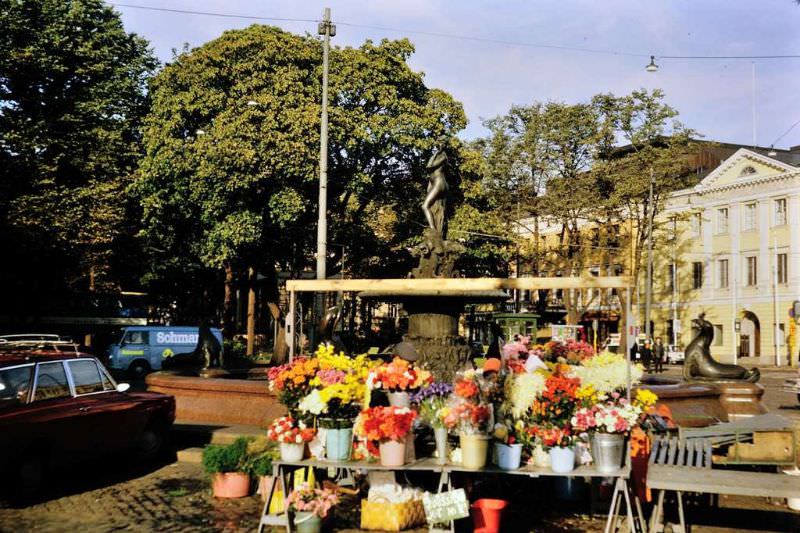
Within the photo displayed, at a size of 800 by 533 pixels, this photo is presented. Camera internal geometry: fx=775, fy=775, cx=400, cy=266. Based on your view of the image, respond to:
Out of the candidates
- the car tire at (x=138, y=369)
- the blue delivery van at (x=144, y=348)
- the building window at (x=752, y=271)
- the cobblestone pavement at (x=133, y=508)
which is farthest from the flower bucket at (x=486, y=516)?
the building window at (x=752, y=271)

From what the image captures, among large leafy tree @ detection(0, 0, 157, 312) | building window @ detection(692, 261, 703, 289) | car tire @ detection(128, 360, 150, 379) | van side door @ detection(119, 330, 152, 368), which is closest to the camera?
large leafy tree @ detection(0, 0, 157, 312)

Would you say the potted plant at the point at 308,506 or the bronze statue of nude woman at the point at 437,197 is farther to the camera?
the bronze statue of nude woman at the point at 437,197

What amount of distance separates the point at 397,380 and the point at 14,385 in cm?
548

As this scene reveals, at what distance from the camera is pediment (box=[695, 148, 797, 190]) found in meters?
51.3

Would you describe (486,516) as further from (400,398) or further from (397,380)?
(397,380)

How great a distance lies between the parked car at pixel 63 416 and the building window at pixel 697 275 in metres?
52.4

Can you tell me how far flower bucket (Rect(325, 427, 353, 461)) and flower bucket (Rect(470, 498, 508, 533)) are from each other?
1430 millimetres

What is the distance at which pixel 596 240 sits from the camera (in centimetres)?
5316

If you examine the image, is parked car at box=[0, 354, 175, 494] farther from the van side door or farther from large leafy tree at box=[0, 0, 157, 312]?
the van side door

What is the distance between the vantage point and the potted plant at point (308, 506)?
7.90 m

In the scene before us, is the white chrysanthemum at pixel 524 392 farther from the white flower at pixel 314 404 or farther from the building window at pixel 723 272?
the building window at pixel 723 272

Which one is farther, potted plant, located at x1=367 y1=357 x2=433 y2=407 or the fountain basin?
the fountain basin

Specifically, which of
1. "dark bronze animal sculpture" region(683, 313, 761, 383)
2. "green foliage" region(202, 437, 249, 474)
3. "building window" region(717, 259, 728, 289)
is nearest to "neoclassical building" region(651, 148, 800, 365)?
"building window" region(717, 259, 728, 289)

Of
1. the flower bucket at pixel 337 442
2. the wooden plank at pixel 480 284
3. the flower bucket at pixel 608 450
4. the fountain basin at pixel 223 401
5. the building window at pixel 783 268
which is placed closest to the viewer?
the flower bucket at pixel 608 450
